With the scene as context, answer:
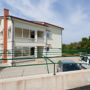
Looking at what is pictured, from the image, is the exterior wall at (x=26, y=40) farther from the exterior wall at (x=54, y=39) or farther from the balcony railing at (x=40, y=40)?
the exterior wall at (x=54, y=39)

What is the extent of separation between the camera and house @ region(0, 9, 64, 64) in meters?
8.83

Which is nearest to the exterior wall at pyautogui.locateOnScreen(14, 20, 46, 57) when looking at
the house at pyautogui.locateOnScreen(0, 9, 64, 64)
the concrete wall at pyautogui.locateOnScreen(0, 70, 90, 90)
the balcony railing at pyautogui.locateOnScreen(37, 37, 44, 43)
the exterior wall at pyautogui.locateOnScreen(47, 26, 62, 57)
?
the house at pyautogui.locateOnScreen(0, 9, 64, 64)

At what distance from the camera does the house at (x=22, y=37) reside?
8.83m

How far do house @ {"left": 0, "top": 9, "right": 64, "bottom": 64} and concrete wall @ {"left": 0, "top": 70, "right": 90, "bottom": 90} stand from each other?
4.17m

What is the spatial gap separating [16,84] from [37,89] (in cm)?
66

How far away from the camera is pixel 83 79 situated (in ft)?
8.57

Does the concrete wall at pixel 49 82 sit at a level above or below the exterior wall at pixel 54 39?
below

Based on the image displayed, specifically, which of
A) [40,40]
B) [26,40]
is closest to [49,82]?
[26,40]

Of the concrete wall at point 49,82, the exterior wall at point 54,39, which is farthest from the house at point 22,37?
the concrete wall at point 49,82

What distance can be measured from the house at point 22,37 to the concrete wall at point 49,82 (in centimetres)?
417

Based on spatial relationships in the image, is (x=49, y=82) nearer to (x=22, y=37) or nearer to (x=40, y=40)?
(x=22, y=37)

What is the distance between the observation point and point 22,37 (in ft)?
33.0

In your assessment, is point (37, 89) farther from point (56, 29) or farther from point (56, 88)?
point (56, 29)

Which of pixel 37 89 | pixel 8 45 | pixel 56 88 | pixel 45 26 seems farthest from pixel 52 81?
pixel 45 26
